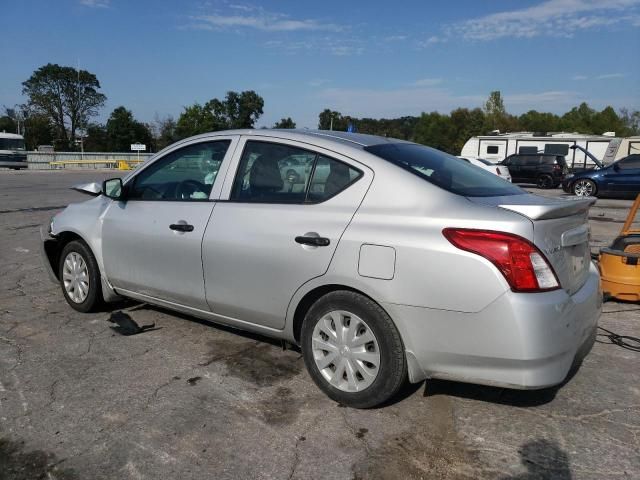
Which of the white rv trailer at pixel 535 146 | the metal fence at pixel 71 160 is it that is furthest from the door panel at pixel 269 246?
the metal fence at pixel 71 160

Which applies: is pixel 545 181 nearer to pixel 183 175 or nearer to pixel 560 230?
pixel 183 175

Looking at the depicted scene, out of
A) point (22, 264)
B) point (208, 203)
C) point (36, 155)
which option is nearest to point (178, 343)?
point (208, 203)

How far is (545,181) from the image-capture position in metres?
24.2

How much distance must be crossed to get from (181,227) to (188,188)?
1.29ft

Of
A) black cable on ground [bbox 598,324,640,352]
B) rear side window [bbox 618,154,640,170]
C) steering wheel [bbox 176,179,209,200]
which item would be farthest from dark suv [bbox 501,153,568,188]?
steering wheel [bbox 176,179,209,200]

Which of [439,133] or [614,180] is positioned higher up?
[439,133]

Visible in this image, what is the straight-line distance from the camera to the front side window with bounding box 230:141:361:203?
3.33 meters

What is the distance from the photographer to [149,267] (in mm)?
4176

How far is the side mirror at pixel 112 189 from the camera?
449 centimetres

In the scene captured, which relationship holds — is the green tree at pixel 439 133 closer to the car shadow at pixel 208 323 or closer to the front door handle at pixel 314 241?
the car shadow at pixel 208 323

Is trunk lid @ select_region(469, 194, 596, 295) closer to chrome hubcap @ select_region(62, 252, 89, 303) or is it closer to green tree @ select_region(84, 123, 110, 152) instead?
chrome hubcap @ select_region(62, 252, 89, 303)

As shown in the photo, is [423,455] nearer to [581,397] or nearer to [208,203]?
[581,397]

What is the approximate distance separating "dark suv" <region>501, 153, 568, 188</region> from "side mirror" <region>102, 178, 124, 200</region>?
2231cm

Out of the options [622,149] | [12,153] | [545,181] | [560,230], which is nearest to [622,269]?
[560,230]
